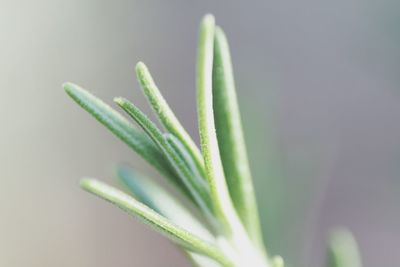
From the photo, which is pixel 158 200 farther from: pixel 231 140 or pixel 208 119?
pixel 208 119

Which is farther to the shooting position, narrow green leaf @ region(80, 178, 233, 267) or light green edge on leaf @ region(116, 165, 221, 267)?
light green edge on leaf @ region(116, 165, 221, 267)

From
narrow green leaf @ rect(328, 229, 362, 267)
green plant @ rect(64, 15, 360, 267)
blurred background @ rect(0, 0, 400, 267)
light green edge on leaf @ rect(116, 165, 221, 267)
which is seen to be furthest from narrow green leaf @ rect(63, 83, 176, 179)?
blurred background @ rect(0, 0, 400, 267)

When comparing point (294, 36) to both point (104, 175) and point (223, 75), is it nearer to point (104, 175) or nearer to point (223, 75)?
point (104, 175)

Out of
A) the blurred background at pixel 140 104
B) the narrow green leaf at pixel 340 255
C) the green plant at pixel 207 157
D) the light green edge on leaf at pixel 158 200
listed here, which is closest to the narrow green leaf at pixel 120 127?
the green plant at pixel 207 157

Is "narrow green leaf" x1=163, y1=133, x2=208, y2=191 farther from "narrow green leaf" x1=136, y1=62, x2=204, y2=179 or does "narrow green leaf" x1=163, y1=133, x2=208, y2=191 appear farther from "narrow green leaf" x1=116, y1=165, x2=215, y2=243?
"narrow green leaf" x1=116, y1=165, x2=215, y2=243

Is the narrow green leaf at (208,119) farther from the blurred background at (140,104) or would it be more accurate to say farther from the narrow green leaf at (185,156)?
the blurred background at (140,104)

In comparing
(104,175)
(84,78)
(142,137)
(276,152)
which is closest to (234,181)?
(142,137)
